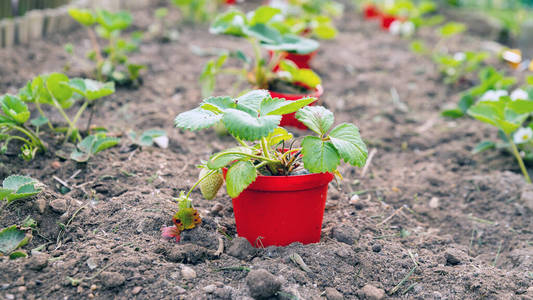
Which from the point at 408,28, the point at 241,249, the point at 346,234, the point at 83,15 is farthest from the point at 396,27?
the point at 241,249

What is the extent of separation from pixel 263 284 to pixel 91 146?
104cm

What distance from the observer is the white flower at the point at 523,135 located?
2.23 metres

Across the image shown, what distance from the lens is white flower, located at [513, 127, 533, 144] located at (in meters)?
2.23

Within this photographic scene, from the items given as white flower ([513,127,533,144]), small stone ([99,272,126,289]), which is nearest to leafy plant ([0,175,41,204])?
small stone ([99,272,126,289])

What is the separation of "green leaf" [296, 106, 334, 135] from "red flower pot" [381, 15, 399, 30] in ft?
13.3

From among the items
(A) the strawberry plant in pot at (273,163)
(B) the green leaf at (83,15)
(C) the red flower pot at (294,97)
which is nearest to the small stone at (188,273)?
(A) the strawberry plant in pot at (273,163)

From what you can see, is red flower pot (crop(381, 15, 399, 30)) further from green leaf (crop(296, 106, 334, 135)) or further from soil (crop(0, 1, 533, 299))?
green leaf (crop(296, 106, 334, 135))

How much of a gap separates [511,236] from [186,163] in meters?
1.42

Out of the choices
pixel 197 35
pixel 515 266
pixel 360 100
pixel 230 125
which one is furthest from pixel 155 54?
pixel 515 266

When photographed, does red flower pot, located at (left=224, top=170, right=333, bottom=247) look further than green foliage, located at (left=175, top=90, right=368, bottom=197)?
Yes

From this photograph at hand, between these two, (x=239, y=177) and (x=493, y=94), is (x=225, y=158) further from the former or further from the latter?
(x=493, y=94)

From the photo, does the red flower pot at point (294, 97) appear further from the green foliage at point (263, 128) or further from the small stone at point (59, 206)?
the small stone at point (59, 206)

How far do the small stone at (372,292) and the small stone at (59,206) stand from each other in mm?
1052

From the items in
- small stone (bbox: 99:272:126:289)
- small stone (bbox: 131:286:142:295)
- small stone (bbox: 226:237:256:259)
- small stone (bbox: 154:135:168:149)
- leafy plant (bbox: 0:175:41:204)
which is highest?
leafy plant (bbox: 0:175:41:204)
